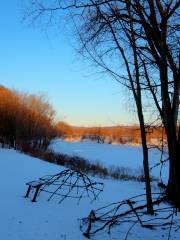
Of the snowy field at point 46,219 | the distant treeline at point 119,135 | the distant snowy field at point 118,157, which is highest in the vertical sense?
the distant treeline at point 119,135

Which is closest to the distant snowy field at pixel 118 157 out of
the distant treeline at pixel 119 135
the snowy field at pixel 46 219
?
the distant treeline at pixel 119 135

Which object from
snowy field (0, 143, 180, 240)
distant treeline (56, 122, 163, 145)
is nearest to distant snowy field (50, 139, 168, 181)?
distant treeline (56, 122, 163, 145)

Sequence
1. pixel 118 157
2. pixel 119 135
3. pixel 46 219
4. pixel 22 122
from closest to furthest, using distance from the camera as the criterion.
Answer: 1. pixel 46 219
2. pixel 22 122
3. pixel 118 157
4. pixel 119 135

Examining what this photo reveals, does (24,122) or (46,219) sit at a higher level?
(24,122)

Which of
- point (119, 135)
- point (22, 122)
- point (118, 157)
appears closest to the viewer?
point (22, 122)

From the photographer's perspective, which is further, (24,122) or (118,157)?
(118,157)

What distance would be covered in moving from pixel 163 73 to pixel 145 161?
6.56ft

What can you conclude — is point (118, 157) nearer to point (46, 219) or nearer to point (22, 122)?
point (22, 122)

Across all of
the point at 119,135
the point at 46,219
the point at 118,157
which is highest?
the point at 119,135

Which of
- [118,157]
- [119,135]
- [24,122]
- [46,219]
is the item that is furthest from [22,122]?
[119,135]

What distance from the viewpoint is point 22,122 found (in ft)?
116

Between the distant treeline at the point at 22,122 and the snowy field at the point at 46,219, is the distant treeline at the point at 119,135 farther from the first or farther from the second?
the distant treeline at the point at 22,122

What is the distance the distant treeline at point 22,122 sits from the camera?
33.6 metres

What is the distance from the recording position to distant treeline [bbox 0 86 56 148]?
3356cm
